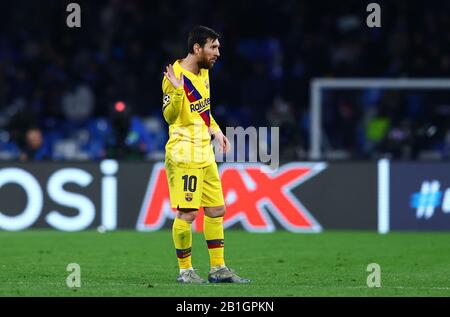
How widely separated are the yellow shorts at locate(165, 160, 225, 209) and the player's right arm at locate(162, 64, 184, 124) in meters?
0.48

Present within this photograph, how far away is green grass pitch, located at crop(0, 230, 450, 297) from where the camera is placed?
9.75 meters

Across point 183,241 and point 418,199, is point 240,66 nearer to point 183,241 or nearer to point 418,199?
point 418,199

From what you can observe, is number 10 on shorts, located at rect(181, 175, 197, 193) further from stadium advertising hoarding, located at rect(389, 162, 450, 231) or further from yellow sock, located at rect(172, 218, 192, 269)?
stadium advertising hoarding, located at rect(389, 162, 450, 231)

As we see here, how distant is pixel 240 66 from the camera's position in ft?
72.2

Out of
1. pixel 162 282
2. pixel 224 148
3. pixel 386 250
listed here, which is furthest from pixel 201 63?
pixel 386 250

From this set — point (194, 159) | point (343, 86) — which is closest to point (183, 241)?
point (194, 159)

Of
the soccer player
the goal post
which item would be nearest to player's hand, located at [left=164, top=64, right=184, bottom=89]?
the soccer player

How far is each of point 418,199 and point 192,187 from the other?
22.6ft

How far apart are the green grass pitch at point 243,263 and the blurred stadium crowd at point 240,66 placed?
13.9 ft

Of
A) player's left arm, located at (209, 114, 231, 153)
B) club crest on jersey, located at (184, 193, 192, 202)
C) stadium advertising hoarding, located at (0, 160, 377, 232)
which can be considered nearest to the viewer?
club crest on jersey, located at (184, 193, 192, 202)

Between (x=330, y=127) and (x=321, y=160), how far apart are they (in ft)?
14.2

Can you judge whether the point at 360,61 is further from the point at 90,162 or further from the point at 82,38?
the point at 90,162

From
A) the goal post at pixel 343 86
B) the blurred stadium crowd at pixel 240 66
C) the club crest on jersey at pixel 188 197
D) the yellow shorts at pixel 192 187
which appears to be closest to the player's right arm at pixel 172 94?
the yellow shorts at pixel 192 187

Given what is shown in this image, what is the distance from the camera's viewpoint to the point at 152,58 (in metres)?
22.5
